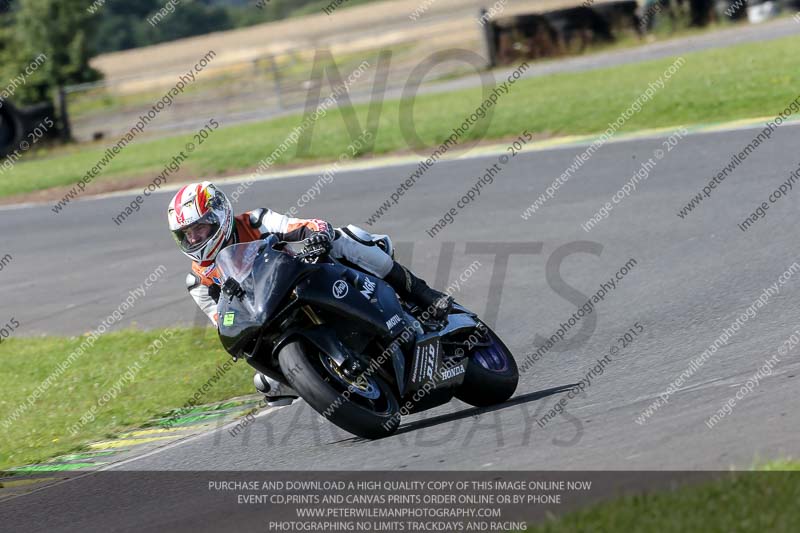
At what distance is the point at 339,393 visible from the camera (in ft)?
20.9

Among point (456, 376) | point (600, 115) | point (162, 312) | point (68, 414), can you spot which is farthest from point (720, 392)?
point (600, 115)

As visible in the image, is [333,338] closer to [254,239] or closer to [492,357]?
[254,239]

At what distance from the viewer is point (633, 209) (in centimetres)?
1259

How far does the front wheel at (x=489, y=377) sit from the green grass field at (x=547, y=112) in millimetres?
10154

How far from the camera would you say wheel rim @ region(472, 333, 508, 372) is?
24.0 ft

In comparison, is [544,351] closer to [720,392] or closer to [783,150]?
[720,392]

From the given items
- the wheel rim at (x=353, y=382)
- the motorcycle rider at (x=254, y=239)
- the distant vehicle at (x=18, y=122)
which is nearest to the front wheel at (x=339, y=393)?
the wheel rim at (x=353, y=382)

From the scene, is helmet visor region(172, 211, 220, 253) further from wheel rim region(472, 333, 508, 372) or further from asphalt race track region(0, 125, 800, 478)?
wheel rim region(472, 333, 508, 372)

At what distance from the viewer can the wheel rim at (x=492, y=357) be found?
7.31m

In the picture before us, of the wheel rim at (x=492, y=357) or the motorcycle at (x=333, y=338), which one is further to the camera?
the wheel rim at (x=492, y=357)

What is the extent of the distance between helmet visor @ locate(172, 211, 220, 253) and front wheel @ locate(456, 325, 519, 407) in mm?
1741
